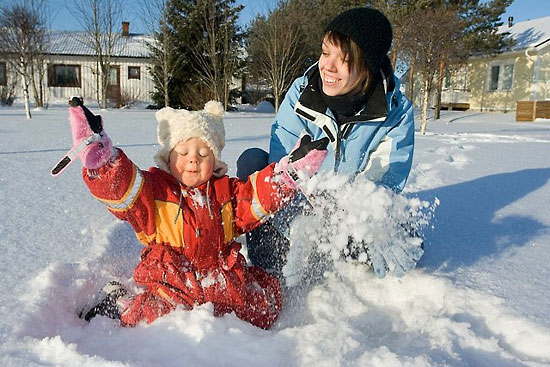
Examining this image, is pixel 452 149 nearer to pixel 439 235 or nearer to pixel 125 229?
pixel 439 235

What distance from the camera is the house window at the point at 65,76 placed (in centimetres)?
2572

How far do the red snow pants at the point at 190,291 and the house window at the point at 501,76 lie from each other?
68.3ft

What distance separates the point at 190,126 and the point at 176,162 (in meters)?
0.15

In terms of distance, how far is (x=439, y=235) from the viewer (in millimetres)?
2609

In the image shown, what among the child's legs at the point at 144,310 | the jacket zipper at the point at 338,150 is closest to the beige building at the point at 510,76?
the jacket zipper at the point at 338,150

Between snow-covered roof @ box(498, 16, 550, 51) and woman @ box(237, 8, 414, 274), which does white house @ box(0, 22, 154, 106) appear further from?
woman @ box(237, 8, 414, 274)

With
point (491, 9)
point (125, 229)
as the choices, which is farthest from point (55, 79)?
point (125, 229)

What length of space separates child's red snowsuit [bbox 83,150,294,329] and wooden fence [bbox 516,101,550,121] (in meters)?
15.4

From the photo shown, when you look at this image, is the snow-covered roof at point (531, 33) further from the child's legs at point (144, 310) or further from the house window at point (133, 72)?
the child's legs at point (144, 310)

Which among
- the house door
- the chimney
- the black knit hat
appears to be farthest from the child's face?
the chimney

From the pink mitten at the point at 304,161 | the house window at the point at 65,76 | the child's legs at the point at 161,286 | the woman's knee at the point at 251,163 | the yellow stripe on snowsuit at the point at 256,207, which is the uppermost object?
the house window at the point at 65,76

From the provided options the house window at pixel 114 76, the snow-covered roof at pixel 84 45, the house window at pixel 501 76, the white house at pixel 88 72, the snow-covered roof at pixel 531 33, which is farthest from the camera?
the house window at pixel 114 76

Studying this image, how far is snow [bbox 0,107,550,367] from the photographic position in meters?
1.38

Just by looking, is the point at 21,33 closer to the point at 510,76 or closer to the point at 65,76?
the point at 65,76
